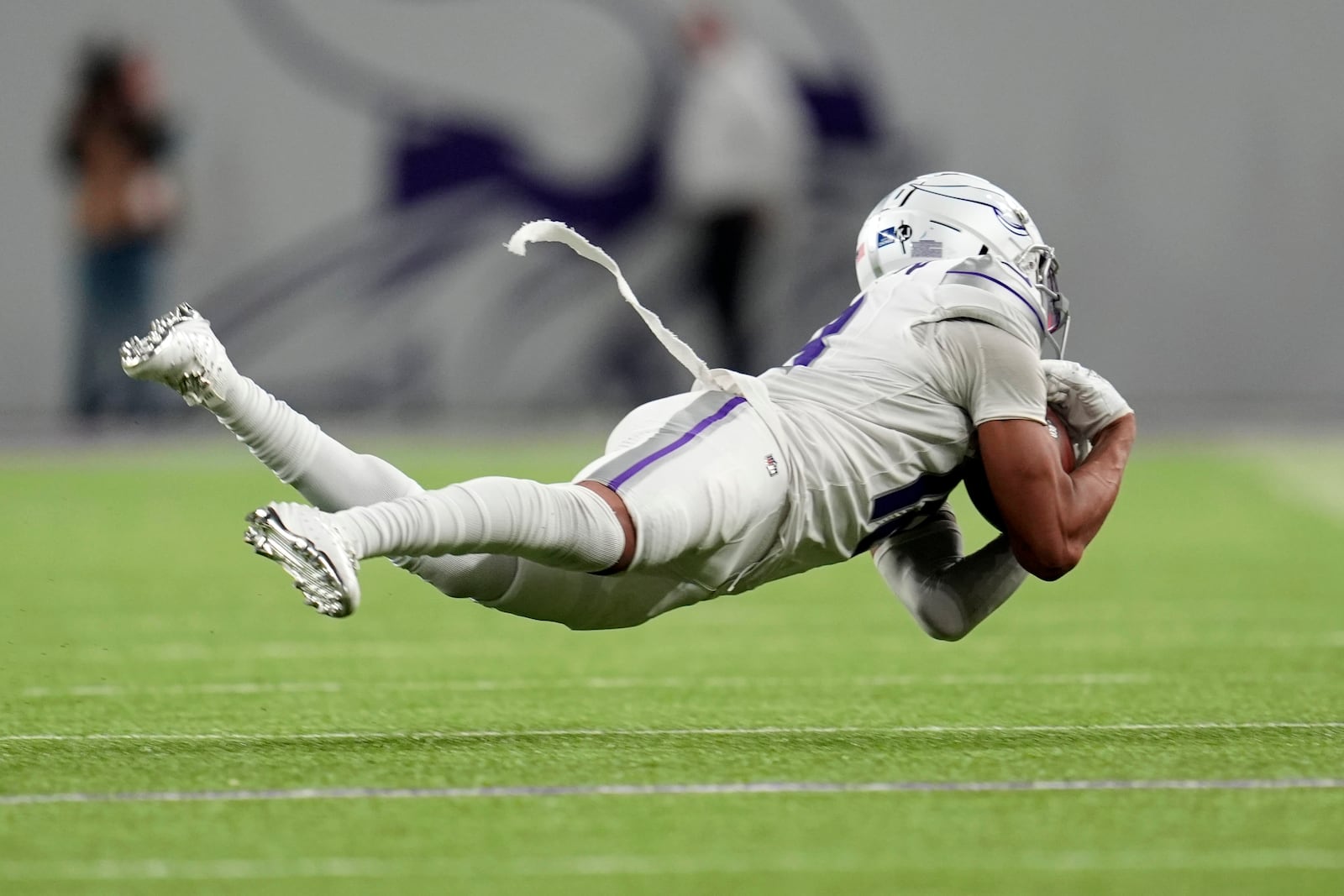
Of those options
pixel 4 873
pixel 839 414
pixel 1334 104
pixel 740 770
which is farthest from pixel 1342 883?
pixel 1334 104

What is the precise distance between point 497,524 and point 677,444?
378mm

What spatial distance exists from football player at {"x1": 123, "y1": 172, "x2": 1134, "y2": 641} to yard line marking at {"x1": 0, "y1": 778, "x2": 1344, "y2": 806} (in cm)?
34

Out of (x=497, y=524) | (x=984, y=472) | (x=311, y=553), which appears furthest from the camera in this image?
(x=984, y=472)

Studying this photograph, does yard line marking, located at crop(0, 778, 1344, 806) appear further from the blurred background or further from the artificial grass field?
the blurred background

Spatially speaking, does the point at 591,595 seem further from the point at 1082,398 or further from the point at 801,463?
the point at 1082,398

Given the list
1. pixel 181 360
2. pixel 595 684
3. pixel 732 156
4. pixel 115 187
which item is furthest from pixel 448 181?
pixel 181 360

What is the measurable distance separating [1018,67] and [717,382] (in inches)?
350

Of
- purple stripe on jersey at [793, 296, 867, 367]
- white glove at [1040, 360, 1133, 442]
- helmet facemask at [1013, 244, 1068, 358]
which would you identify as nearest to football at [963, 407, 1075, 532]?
white glove at [1040, 360, 1133, 442]

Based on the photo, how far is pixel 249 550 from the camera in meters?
6.80

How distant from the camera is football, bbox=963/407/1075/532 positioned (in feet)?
Result: 11.3

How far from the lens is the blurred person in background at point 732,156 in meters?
11.2

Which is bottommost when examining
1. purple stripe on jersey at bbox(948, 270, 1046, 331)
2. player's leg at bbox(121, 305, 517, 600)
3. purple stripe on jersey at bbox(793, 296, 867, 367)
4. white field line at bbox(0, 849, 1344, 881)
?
white field line at bbox(0, 849, 1344, 881)

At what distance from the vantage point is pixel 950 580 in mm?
3527

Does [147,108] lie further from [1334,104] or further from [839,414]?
[839,414]
